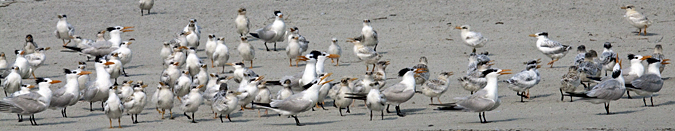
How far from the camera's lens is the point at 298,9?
22859 mm

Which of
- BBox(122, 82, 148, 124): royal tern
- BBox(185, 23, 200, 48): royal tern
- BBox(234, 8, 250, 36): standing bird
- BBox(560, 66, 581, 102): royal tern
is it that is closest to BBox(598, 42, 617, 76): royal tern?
BBox(560, 66, 581, 102): royal tern

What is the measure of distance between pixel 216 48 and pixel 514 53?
19.3ft

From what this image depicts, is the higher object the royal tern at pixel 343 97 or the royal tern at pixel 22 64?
the royal tern at pixel 22 64

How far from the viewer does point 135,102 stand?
35.2ft

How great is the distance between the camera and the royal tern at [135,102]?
35.2 ft

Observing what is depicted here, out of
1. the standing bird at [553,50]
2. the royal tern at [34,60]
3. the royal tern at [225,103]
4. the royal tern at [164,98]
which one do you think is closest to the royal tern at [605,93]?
the royal tern at [225,103]

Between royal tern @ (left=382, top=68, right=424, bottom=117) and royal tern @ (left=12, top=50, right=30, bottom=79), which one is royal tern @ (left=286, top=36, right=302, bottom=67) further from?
royal tern @ (left=382, top=68, right=424, bottom=117)

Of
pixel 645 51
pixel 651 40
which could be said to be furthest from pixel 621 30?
pixel 645 51

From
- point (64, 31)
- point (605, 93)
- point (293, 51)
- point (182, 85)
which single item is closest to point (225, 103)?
point (182, 85)

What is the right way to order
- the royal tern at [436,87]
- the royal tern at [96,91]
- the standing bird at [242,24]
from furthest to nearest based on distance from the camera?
1. the standing bird at [242,24]
2. the royal tern at [96,91]
3. the royal tern at [436,87]

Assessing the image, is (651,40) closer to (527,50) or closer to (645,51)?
(645,51)

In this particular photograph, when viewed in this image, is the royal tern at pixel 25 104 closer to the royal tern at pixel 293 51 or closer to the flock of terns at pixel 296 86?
the flock of terns at pixel 296 86

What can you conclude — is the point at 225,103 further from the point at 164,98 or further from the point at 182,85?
the point at 182,85

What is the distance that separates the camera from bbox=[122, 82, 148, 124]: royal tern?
10.7m
